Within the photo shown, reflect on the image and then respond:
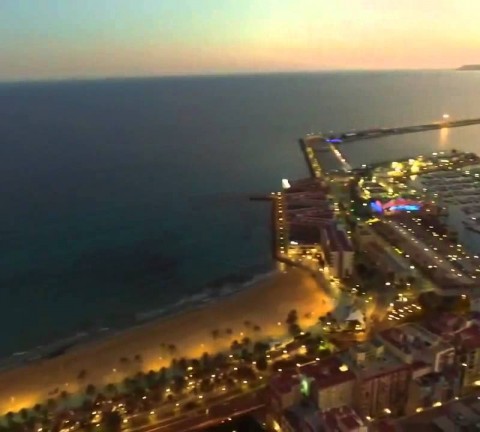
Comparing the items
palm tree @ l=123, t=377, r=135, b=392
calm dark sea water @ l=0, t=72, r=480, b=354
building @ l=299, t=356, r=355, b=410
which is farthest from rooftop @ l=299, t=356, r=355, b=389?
calm dark sea water @ l=0, t=72, r=480, b=354

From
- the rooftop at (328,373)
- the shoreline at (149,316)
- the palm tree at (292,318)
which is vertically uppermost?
the rooftop at (328,373)

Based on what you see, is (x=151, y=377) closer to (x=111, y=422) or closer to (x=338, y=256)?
(x=111, y=422)

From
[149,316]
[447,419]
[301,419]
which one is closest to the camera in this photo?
[447,419]

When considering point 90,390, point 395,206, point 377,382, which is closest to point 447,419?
point 377,382

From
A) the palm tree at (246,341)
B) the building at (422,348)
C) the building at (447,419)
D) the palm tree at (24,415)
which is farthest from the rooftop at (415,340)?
the palm tree at (24,415)

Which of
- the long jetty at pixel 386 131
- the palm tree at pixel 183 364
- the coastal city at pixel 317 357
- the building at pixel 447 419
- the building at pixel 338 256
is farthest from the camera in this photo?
the long jetty at pixel 386 131

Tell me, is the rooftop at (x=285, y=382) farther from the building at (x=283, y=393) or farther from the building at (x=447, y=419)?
the building at (x=447, y=419)

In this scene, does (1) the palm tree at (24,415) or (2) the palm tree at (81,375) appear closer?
(1) the palm tree at (24,415)

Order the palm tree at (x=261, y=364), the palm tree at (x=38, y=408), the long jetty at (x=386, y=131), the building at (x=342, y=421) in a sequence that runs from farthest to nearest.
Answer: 1. the long jetty at (x=386, y=131)
2. the palm tree at (x=261, y=364)
3. the palm tree at (x=38, y=408)
4. the building at (x=342, y=421)
